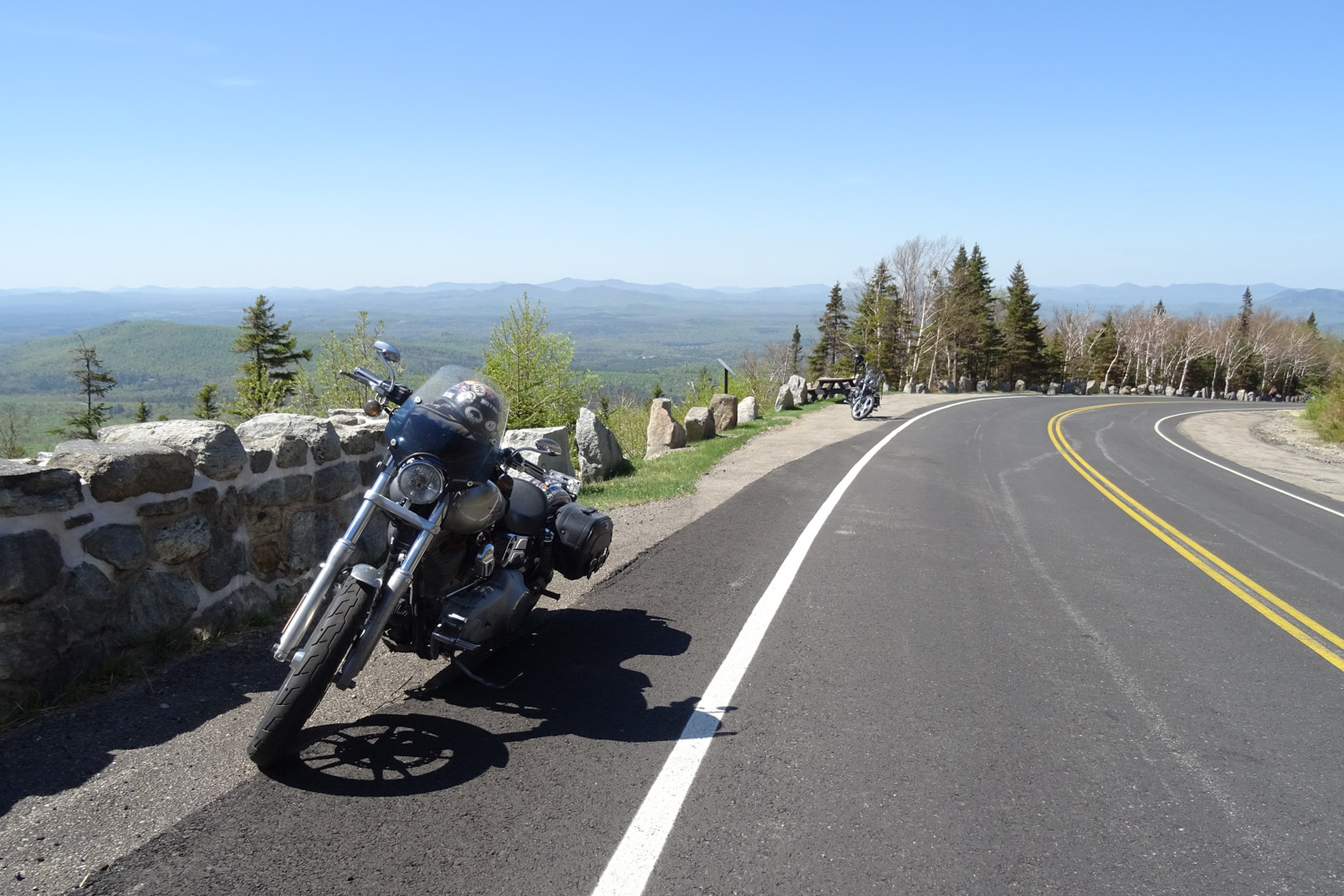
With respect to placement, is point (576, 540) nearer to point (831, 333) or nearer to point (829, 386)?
point (829, 386)

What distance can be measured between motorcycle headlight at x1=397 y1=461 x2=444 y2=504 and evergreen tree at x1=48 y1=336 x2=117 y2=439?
47.6 m

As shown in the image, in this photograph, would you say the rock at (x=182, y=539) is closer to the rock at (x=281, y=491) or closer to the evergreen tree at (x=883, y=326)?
the rock at (x=281, y=491)

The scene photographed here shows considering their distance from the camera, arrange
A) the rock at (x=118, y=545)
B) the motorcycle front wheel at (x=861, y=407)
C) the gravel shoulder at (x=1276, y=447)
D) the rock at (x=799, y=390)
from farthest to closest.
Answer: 1. the rock at (x=799, y=390)
2. the motorcycle front wheel at (x=861, y=407)
3. the gravel shoulder at (x=1276, y=447)
4. the rock at (x=118, y=545)

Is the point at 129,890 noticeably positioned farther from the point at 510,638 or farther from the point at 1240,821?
the point at 1240,821

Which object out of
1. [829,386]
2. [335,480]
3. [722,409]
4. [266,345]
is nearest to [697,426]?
[722,409]

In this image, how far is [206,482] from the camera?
4.57 m

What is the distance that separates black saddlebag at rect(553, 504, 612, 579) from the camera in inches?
191

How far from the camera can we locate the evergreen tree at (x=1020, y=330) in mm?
65812

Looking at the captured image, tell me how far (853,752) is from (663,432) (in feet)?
41.1

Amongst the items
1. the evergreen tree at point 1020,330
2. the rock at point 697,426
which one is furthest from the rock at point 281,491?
the evergreen tree at point 1020,330

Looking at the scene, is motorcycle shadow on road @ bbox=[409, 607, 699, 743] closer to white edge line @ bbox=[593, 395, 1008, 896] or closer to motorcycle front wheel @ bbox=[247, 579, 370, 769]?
white edge line @ bbox=[593, 395, 1008, 896]

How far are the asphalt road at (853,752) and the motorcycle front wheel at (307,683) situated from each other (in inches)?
5.8

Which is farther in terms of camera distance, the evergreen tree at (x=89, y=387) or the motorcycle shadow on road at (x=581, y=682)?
the evergreen tree at (x=89, y=387)

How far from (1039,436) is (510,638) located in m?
19.2
